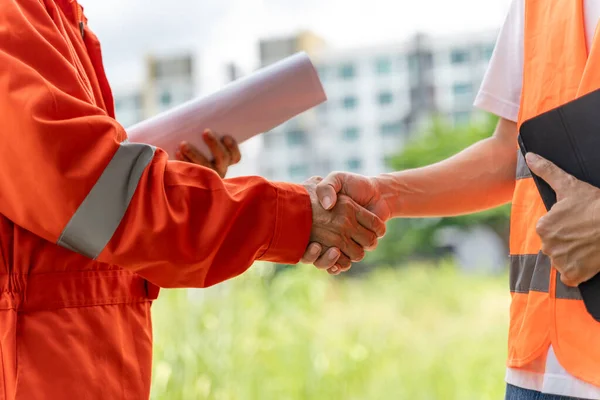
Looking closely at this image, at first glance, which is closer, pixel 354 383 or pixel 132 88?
pixel 354 383

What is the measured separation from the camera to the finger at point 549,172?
1.05m

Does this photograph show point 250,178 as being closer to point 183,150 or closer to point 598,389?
point 183,150

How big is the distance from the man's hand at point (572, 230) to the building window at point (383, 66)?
Answer: 4197 mm

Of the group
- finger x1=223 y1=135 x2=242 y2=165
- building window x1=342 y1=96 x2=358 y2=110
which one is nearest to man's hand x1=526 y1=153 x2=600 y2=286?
finger x1=223 y1=135 x2=242 y2=165

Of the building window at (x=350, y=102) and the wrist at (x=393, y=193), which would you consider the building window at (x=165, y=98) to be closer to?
the building window at (x=350, y=102)

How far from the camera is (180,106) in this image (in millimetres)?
1521

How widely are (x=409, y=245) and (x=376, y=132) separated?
35.6 inches

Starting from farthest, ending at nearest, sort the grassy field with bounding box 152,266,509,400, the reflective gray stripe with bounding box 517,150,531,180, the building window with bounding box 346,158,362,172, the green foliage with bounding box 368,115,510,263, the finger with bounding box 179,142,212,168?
the building window with bounding box 346,158,362,172
the green foliage with bounding box 368,115,510,263
the grassy field with bounding box 152,266,509,400
the finger with bounding box 179,142,212,168
the reflective gray stripe with bounding box 517,150,531,180

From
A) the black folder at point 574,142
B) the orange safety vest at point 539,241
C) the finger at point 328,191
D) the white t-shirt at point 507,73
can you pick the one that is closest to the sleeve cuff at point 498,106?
the white t-shirt at point 507,73

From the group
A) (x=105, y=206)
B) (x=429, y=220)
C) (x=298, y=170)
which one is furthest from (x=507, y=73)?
(x=429, y=220)

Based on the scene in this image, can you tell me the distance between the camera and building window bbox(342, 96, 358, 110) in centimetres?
534

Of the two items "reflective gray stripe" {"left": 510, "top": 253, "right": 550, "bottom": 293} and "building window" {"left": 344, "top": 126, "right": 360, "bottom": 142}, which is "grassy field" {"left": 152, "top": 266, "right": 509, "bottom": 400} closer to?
"building window" {"left": 344, "top": 126, "right": 360, "bottom": 142}

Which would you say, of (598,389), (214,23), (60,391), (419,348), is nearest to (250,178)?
(60,391)

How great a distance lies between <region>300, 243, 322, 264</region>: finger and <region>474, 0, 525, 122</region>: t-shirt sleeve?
16.2 inches
